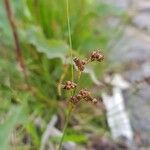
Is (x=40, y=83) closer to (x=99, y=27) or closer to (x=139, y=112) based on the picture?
(x=139, y=112)

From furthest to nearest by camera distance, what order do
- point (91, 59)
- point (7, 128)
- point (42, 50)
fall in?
1. point (42, 50)
2. point (7, 128)
3. point (91, 59)

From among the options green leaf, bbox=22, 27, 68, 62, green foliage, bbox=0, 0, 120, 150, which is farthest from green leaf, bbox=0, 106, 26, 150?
green leaf, bbox=22, 27, 68, 62

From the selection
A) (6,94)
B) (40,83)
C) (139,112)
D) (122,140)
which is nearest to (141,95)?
(139,112)

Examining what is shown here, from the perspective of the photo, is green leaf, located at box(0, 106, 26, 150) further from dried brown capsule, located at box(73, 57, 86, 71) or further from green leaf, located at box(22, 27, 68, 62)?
green leaf, located at box(22, 27, 68, 62)

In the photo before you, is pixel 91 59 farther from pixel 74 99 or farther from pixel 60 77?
pixel 60 77

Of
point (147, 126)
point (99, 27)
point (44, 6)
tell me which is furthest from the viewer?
point (99, 27)

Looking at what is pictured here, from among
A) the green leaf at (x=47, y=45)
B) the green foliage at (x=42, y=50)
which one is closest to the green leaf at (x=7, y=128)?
the green foliage at (x=42, y=50)

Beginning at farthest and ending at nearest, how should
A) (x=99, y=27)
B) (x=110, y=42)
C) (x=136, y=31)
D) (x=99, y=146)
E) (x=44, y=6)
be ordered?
(x=136, y=31), (x=99, y=27), (x=110, y=42), (x=44, y=6), (x=99, y=146)

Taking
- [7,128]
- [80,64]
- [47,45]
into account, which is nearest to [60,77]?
[47,45]
